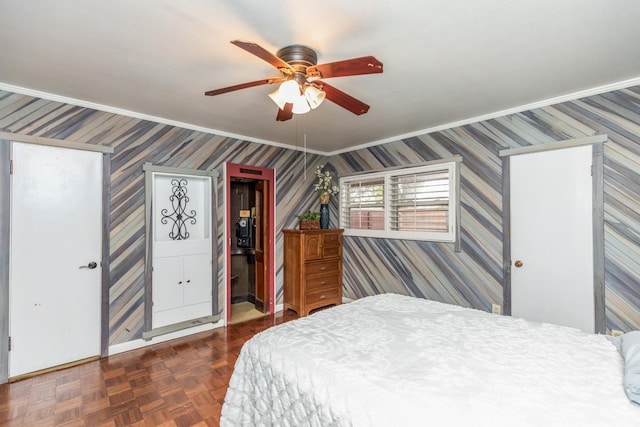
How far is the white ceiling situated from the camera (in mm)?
1633

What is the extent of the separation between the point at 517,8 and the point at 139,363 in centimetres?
396

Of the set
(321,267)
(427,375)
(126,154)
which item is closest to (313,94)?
(427,375)

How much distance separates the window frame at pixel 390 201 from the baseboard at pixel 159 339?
234cm

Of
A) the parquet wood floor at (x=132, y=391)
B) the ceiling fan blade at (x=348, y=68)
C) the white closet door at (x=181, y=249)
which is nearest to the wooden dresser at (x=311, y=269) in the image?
the white closet door at (x=181, y=249)

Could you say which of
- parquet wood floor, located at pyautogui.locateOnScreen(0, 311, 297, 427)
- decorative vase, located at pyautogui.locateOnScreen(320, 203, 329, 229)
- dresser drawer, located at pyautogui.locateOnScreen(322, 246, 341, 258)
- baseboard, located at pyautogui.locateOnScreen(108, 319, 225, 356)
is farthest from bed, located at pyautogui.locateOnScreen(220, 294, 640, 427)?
decorative vase, located at pyautogui.locateOnScreen(320, 203, 329, 229)

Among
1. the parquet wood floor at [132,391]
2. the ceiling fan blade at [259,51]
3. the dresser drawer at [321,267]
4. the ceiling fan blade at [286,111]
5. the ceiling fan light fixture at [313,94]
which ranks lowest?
the parquet wood floor at [132,391]

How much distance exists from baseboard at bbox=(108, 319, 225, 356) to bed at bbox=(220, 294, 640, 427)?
6.64ft

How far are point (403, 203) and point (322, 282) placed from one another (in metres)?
1.64

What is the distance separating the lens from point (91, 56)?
2.10 meters

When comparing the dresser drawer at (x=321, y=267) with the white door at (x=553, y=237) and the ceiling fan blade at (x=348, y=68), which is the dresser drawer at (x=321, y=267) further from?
the ceiling fan blade at (x=348, y=68)

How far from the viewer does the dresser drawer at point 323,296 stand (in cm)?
429

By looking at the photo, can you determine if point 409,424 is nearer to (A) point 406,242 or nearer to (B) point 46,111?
(A) point 406,242

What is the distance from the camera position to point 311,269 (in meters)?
4.32

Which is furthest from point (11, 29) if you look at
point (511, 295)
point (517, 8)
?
point (511, 295)
